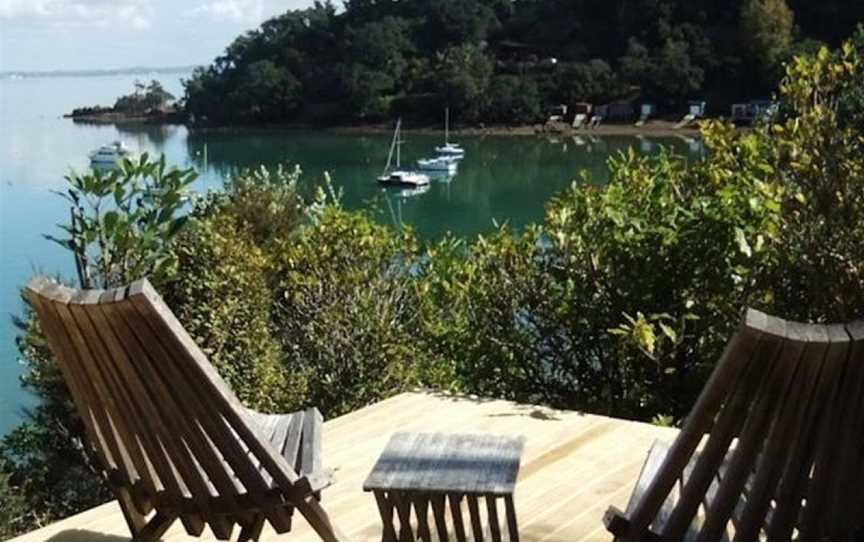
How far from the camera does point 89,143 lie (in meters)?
53.9

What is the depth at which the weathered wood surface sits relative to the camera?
2135 millimetres

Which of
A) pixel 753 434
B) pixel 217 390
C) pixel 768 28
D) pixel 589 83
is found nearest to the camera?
pixel 753 434

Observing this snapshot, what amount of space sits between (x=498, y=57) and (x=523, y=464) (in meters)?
53.4

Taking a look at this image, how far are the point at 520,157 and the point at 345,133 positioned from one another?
1226 centimetres

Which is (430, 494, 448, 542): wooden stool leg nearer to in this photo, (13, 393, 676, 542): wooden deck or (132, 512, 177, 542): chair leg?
(13, 393, 676, 542): wooden deck

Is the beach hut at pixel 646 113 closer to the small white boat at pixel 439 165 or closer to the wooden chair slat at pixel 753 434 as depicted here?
the small white boat at pixel 439 165

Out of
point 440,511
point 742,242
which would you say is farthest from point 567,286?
point 440,511

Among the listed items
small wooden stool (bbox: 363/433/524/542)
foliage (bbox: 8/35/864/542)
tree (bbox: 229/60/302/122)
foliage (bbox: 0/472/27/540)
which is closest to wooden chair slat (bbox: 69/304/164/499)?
small wooden stool (bbox: 363/433/524/542)

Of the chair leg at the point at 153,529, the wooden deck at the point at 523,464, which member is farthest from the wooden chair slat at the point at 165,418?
the wooden deck at the point at 523,464

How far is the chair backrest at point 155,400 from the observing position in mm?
2004

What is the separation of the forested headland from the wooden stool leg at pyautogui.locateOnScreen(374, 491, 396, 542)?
129 feet

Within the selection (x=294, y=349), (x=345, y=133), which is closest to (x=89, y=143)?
(x=345, y=133)

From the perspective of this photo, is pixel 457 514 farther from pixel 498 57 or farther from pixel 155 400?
pixel 498 57

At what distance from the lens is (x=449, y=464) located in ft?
7.34
